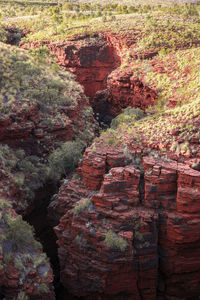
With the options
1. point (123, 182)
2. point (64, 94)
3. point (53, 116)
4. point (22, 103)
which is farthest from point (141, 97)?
point (123, 182)

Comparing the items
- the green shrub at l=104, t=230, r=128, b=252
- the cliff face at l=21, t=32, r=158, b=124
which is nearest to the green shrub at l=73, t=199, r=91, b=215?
the green shrub at l=104, t=230, r=128, b=252

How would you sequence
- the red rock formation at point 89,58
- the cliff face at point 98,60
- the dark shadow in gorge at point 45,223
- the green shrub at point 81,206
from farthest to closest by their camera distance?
the red rock formation at point 89,58
the cliff face at point 98,60
the dark shadow in gorge at point 45,223
the green shrub at point 81,206

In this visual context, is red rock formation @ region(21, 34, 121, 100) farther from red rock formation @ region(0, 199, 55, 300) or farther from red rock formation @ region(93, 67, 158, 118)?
red rock formation @ region(0, 199, 55, 300)

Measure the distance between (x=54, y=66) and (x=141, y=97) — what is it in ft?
28.7

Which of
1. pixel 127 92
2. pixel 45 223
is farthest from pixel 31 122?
pixel 127 92

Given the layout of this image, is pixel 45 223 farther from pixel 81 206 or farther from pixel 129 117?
pixel 129 117

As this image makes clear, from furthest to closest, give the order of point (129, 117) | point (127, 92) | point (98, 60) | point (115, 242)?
point (98, 60)
point (127, 92)
point (129, 117)
point (115, 242)

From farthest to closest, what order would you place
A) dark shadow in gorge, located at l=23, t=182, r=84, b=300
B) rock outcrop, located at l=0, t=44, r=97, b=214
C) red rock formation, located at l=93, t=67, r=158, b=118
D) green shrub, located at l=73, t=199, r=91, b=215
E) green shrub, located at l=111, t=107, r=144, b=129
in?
red rock formation, located at l=93, t=67, r=158, b=118
green shrub, located at l=111, t=107, r=144, b=129
rock outcrop, located at l=0, t=44, r=97, b=214
dark shadow in gorge, located at l=23, t=182, r=84, b=300
green shrub, located at l=73, t=199, r=91, b=215

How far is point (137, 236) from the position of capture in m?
15.2

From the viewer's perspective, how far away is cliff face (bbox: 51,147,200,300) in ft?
49.1

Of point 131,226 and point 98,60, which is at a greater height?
point 98,60

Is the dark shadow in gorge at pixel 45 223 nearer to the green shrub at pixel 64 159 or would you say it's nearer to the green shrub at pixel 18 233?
the green shrub at pixel 64 159

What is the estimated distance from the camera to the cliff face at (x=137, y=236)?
15.0 meters

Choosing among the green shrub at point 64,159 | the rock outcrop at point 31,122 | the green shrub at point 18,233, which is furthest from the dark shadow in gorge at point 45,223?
the green shrub at point 18,233
